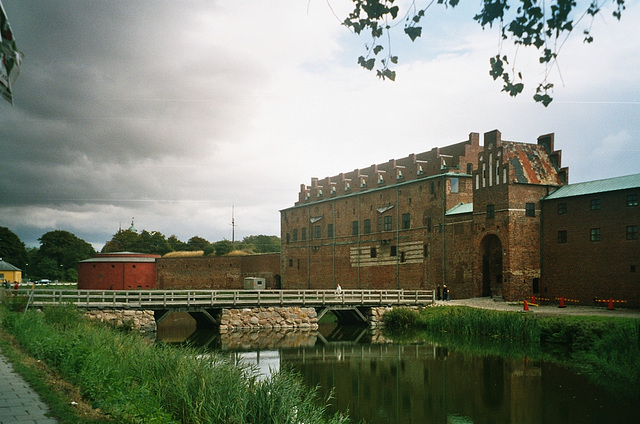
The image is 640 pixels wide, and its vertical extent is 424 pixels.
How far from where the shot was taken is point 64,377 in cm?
885

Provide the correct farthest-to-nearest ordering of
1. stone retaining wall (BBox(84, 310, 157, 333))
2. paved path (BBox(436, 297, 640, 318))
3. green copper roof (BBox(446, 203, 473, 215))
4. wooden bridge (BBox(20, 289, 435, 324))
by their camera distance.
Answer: green copper roof (BBox(446, 203, 473, 215)) → wooden bridge (BBox(20, 289, 435, 324)) → stone retaining wall (BBox(84, 310, 157, 333)) → paved path (BBox(436, 297, 640, 318))

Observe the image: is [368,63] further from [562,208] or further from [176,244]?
[176,244]

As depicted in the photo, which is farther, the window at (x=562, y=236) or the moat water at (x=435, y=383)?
the window at (x=562, y=236)

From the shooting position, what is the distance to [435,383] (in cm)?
1436

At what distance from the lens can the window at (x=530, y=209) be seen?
94.2 feet

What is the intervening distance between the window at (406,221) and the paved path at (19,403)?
2849 centimetres

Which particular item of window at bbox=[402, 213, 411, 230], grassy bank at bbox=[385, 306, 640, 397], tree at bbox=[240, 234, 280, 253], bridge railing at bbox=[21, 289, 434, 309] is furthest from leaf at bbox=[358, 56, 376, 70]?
tree at bbox=[240, 234, 280, 253]

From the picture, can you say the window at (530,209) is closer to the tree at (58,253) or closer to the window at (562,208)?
the window at (562,208)

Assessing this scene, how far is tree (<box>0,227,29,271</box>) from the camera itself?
62719 millimetres

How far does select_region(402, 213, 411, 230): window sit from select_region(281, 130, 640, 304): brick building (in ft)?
0.22

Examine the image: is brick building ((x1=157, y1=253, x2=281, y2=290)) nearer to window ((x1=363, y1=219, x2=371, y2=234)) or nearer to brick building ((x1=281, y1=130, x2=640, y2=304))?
brick building ((x1=281, y1=130, x2=640, y2=304))

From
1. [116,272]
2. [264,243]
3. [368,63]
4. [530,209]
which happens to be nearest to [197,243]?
[264,243]

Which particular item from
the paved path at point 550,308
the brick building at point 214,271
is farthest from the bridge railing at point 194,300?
the brick building at point 214,271

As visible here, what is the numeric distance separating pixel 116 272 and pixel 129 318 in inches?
965
